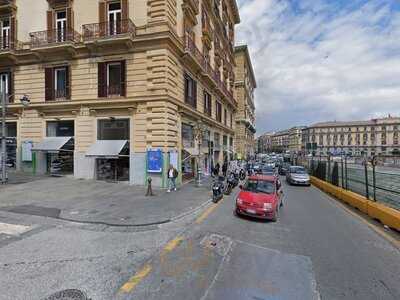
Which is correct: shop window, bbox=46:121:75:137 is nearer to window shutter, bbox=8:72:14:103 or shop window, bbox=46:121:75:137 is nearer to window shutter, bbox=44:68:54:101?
window shutter, bbox=44:68:54:101

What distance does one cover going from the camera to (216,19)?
2773 centimetres

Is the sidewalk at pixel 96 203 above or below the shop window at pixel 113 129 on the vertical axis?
below

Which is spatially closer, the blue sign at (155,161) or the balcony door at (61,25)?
the blue sign at (155,161)

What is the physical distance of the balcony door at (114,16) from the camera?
15637mm

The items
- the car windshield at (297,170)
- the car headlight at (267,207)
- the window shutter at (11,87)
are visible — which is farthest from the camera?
the car windshield at (297,170)

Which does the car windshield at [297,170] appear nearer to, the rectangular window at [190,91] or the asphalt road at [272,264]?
the rectangular window at [190,91]

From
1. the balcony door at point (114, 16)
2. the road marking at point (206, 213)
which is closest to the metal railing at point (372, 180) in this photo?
the road marking at point (206, 213)

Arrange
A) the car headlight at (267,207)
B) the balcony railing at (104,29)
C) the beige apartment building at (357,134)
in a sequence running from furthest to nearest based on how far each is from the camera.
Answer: the beige apartment building at (357,134), the balcony railing at (104,29), the car headlight at (267,207)

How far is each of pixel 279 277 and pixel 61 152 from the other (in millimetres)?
17236

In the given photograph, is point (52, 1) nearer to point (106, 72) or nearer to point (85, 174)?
point (106, 72)

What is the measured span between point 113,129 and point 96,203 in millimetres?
7130

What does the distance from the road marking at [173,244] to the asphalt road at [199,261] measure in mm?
25

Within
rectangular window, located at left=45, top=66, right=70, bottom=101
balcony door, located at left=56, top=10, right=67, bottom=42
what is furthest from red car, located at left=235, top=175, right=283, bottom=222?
balcony door, located at left=56, top=10, right=67, bottom=42

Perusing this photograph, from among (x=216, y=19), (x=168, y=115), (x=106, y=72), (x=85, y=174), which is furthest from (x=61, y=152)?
(x=216, y=19)
